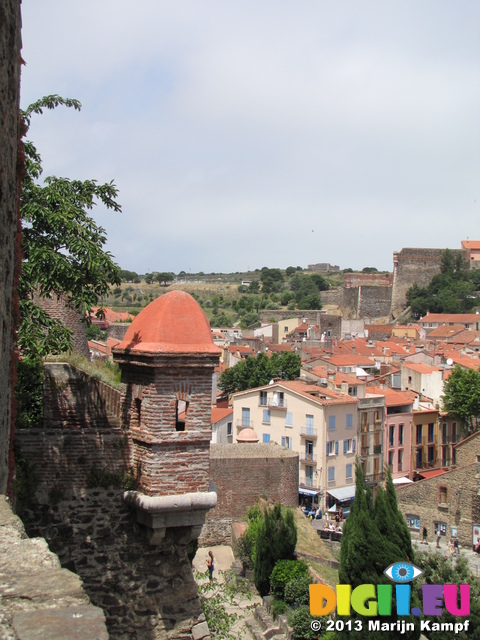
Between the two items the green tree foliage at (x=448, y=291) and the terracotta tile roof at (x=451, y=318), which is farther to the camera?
the green tree foliage at (x=448, y=291)

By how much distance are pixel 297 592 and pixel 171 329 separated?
1335cm

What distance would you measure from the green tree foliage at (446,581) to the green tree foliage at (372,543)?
952 millimetres

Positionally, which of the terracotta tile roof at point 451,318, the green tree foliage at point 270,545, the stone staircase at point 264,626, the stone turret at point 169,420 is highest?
the terracotta tile roof at point 451,318

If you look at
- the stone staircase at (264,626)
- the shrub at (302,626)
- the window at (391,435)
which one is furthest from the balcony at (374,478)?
the shrub at (302,626)

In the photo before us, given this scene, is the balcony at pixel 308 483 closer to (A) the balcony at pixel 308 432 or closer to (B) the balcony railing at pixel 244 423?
(A) the balcony at pixel 308 432

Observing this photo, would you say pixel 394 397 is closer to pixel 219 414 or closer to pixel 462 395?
pixel 462 395

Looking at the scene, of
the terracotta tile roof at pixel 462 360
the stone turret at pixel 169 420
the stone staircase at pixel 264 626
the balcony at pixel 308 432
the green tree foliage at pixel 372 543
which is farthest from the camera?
the terracotta tile roof at pixel 462 360

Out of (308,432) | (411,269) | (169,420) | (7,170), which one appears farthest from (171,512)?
(411,269)

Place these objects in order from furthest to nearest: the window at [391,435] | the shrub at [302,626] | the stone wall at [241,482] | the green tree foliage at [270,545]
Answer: the window at [391,435]
the stone wall at [241,482]
the green tree foliage at [270,545]
the shrub at [302,626]

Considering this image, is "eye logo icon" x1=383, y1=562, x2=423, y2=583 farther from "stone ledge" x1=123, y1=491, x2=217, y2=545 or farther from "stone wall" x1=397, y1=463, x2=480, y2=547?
"stone wall" x1=397, y1=463, x2=480, y2=547

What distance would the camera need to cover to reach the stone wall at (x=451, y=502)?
31.4 m

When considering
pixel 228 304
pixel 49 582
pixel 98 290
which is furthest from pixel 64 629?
pixel 228 304

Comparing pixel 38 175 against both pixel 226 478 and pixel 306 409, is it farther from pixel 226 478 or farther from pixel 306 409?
pixel 306 409

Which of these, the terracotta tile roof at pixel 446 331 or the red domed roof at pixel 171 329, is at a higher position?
the red domed roof at pixel 171 329
